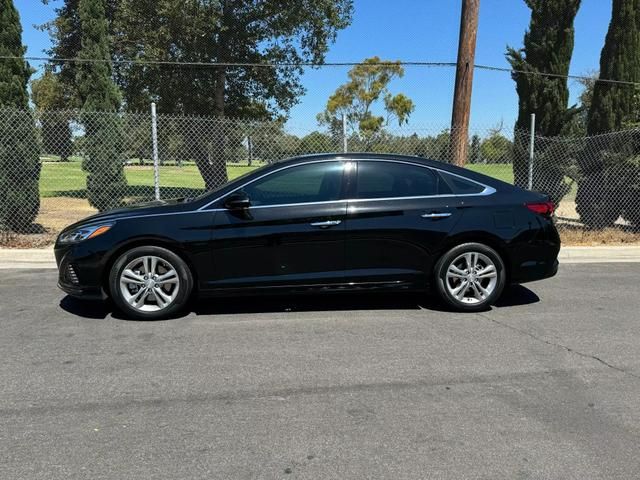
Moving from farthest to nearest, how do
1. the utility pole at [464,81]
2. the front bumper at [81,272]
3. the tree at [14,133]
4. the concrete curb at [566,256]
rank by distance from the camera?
1. the utility pole at [464,81]
2. the tree at [14,133]
3. the concrete curb at [566,256]
4. the front bumper at [81,272]

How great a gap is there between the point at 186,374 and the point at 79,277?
1.85 m

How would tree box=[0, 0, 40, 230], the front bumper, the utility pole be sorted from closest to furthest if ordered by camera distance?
the front bumper, tree box=[0, 0, 40, 230], the utility pole

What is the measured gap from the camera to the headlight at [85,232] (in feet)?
16.5

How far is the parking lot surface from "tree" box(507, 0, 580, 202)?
6102mm

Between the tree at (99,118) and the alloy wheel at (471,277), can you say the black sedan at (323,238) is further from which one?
the tree at (99,118)

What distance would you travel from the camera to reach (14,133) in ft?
30.8

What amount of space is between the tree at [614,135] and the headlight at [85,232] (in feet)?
30.9

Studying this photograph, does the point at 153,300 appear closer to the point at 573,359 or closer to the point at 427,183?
the point at 427,183

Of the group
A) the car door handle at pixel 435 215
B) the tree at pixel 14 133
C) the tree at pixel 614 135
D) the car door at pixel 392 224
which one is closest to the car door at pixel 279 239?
the car door at pixel 392 224

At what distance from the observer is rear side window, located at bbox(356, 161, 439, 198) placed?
17.5 ft

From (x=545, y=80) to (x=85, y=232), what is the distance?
9.74 metres

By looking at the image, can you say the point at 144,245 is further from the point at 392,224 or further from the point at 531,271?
the point at 531,271

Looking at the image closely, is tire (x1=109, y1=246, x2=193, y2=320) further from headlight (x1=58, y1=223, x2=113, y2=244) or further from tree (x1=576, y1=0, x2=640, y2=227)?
tree (x1=576, y1=0, x2=640, y2=227)

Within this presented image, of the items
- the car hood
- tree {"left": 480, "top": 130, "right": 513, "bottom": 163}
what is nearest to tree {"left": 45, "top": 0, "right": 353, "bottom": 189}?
tree {"left": 480, "top": 130, "right": 513, "bottom": 163}
